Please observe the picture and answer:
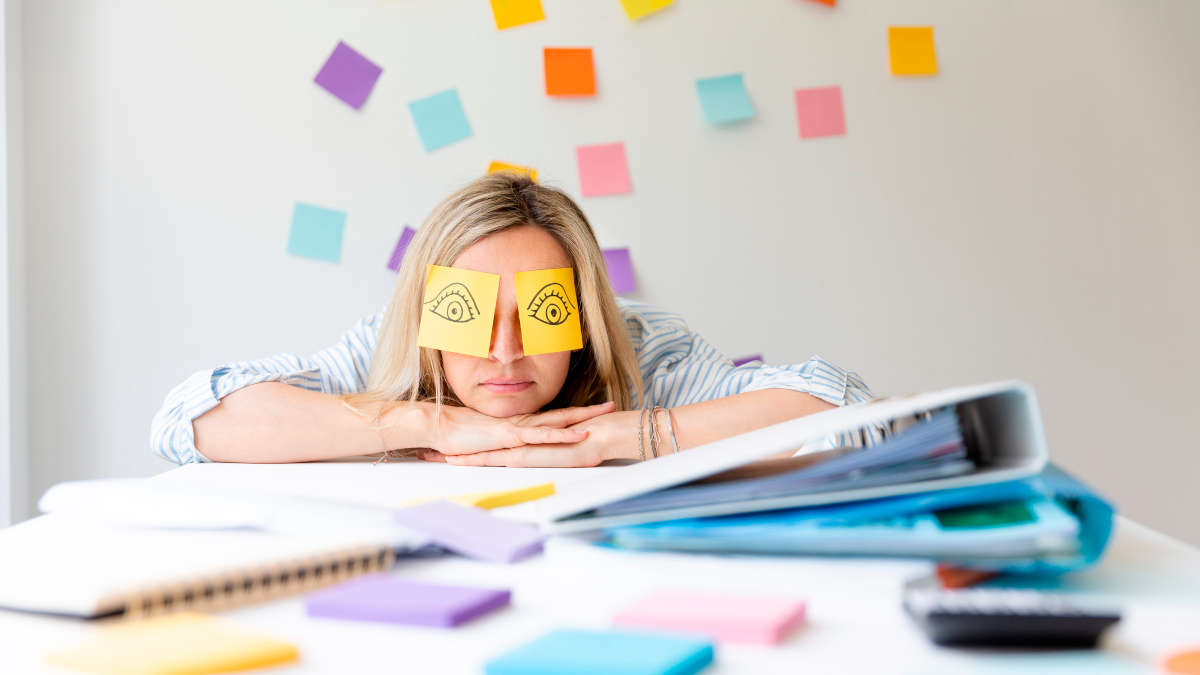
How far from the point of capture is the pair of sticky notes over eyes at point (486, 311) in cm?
117

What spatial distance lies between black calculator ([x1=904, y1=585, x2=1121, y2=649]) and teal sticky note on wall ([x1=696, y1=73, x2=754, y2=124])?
1.68m

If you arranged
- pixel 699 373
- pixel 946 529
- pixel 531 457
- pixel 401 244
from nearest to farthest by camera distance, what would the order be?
pixel 946 529
pixel 531 457
pixel 699 373
pixel 401 244

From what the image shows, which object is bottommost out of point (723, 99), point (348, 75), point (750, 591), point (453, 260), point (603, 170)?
point (750, 591)

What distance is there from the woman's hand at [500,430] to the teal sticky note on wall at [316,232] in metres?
0.83

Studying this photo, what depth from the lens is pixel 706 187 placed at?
196 cm

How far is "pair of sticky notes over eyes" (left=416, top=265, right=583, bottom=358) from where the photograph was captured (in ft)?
3.84

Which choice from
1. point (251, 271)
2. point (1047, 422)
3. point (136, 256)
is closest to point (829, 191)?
point (1047, 422)

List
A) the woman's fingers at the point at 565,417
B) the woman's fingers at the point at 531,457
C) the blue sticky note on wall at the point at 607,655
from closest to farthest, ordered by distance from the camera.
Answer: the blue sticky note on wall at the point at 607,655
the woman's fingers at the point at 531,457
the woman's fingers at the point at 565,417

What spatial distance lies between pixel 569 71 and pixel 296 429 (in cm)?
106

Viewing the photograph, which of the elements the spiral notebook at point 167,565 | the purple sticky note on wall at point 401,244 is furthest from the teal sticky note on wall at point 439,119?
the spiral notebook at point 167,565

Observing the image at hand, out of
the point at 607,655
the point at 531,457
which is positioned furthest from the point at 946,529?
the point at 531,457

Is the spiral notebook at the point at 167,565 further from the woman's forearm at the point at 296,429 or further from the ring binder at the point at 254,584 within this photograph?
the woman's forearm at the point at 296,429

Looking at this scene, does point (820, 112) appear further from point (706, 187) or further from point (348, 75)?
point (348, 75)

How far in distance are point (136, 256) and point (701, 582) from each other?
175cm
